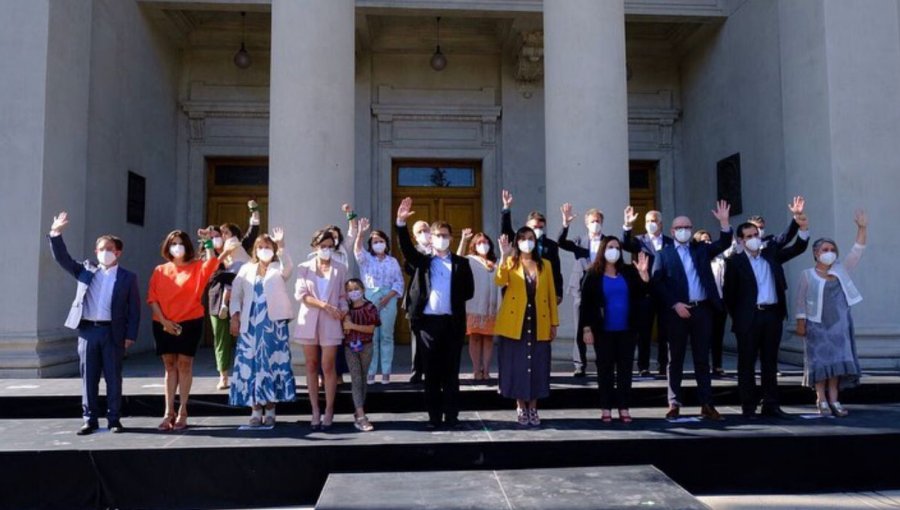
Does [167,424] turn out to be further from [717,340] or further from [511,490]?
[717,340]

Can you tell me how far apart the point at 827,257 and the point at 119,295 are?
7.11m

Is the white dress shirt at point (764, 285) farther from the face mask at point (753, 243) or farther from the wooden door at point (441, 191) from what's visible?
the wooden door at point (441, 191)


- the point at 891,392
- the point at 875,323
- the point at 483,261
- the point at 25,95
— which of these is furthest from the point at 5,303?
the point at 875,323

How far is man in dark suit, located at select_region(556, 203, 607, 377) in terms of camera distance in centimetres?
696

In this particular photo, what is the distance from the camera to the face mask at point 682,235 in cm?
662

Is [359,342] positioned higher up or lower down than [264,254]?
lower down

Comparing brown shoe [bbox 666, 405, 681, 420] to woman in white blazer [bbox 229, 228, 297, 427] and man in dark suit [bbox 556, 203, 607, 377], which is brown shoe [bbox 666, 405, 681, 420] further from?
woman in white blazer [bbox 229, 228, 297, 427]

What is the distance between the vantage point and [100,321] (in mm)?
6191

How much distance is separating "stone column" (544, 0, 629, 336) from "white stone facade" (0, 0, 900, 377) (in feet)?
0.09

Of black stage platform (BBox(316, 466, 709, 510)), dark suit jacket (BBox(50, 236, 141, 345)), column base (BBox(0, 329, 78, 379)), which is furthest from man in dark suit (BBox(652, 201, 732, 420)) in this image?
column base (BBox(0, 329, 78, 379))

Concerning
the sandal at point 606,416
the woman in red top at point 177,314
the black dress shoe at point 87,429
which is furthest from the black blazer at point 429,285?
the black dress shoe at point 87,429

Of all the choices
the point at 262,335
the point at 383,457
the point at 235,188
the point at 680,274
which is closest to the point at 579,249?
the point at 680,274

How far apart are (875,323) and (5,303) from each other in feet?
37.0

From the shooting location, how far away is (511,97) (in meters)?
12.9
